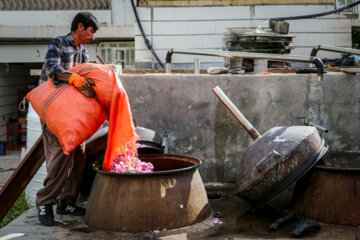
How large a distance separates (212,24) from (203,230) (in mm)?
7168

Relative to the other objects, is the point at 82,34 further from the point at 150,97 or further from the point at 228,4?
the point at 228,4

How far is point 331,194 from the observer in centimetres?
432

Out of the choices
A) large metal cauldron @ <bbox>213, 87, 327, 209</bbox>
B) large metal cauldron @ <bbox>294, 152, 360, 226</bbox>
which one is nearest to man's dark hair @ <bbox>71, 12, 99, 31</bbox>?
large metal cauldron @ <bbox>213, 87, 327, 209</bbox>

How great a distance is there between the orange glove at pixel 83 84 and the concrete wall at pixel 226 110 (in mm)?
1155

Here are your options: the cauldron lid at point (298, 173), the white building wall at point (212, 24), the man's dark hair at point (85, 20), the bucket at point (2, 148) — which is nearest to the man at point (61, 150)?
the man's dark hair at point (85, 20)

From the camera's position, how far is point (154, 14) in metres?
10.6

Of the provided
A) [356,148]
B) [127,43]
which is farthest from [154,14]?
[356,148]

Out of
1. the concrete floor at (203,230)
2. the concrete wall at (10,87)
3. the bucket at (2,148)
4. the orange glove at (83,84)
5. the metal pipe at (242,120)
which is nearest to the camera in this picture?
the concrete floor at (203,230)

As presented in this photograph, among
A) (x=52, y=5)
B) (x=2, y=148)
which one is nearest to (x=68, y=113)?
(x=52, y=5)

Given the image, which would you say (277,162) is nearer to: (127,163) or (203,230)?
(203,230)

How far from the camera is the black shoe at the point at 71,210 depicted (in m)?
4.79

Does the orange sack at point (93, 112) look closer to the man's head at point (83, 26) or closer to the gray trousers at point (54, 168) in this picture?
the gray trousers at point (54, 168)

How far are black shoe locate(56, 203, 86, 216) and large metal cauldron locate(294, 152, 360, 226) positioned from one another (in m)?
2.18

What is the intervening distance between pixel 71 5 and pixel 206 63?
6001mm
